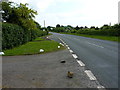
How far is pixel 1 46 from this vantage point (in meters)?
11.7

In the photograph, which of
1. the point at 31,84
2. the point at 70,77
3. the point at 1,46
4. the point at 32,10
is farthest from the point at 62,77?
the point at 32,10

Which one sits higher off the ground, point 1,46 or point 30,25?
point 30,25

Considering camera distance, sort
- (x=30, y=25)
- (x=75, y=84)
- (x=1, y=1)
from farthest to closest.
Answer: (x=30, y=25)
(x=1, y=1)
(x=75, y=84)

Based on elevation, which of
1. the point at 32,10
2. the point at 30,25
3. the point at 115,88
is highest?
the point at 32,10

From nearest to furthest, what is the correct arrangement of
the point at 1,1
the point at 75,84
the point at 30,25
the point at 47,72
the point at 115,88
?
1. the point at 115,88
2. the point at 75,84
3. the point at 47,72
4. the point at 1,1
5. the point at 30,25

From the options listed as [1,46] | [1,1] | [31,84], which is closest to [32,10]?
[1,1]

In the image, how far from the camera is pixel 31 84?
447 cm

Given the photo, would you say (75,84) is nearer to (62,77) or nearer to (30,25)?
(62,77)

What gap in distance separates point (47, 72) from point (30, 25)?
14.1 m

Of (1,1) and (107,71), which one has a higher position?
(1,1)

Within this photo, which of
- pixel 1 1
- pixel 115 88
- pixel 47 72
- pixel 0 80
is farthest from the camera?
pixel 1 1

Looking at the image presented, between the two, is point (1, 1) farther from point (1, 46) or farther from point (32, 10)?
point (1, 46)

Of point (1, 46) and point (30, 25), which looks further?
point (30, 25)

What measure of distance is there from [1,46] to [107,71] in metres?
8.66
